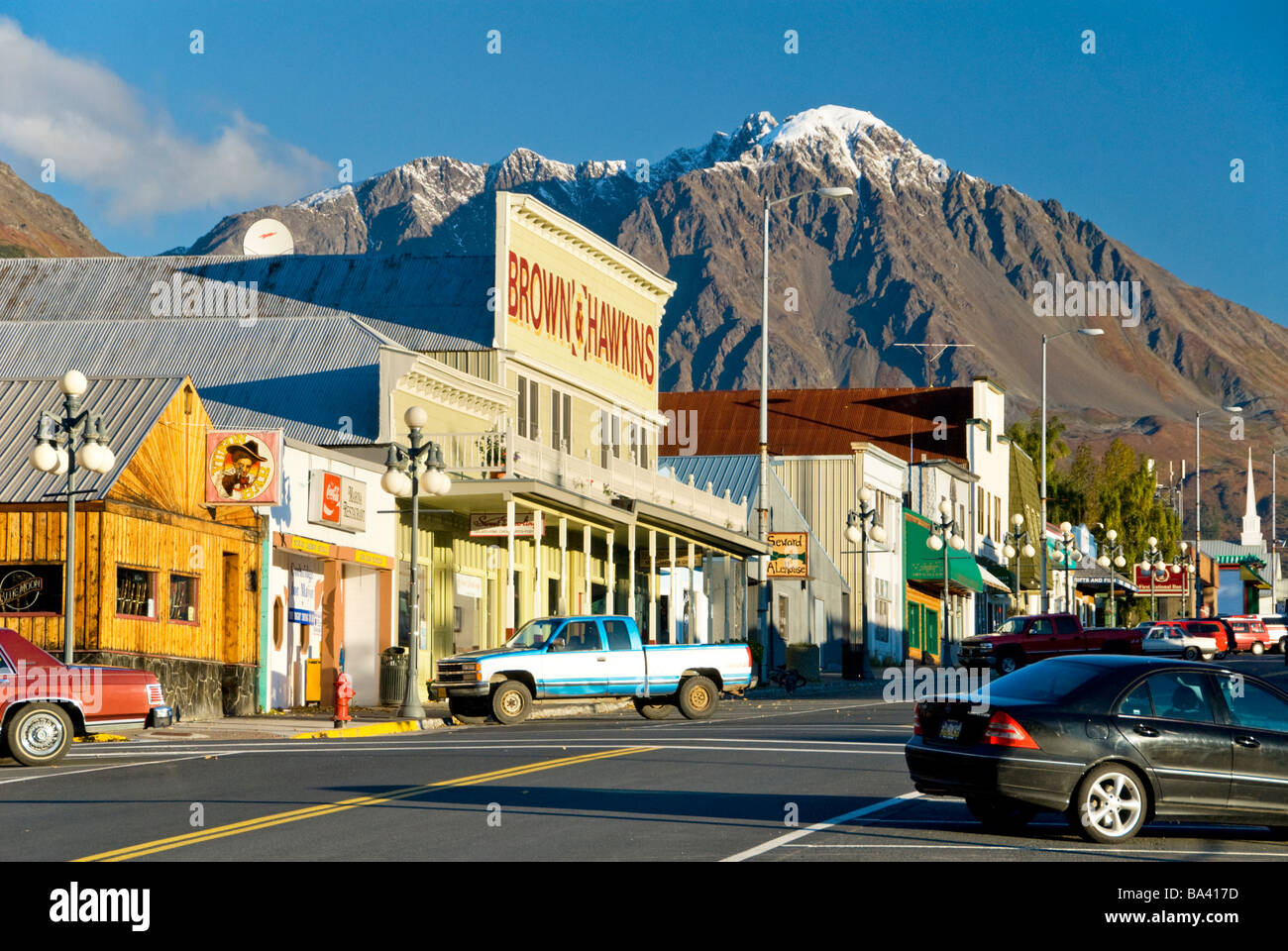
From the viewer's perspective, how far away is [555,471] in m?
39.1

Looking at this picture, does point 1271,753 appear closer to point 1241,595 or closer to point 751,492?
point 751,492

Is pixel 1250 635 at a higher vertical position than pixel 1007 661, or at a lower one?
higher

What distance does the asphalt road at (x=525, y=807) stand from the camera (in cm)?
1317

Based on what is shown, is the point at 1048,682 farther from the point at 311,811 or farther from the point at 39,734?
the point at 39,734

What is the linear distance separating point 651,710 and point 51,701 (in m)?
13.8

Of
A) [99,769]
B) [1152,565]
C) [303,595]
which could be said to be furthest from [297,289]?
[1152,565]

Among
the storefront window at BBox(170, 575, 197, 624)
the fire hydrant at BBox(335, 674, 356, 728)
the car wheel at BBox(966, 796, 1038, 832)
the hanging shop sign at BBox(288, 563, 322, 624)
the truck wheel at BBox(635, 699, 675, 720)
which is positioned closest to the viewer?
the car wheel at BBox(966, 796, 1038, 832)

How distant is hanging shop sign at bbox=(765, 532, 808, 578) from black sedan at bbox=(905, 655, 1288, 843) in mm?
34042

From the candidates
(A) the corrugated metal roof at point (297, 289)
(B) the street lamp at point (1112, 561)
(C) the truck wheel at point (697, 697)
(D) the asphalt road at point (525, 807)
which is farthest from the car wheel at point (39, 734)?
(B) the street lamp at point (1112, 561)

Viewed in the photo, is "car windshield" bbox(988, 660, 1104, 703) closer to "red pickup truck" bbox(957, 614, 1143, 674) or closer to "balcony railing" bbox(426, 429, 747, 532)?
"balcony railing" bbox(426, 429, 747, 532)

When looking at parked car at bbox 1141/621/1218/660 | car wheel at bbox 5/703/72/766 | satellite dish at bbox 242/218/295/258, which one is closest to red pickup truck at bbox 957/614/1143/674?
parked car at bbox 1141/621/1218/660

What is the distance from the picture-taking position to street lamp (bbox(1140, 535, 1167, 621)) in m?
82.3

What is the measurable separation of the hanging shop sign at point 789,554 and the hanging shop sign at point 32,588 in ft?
77.5
